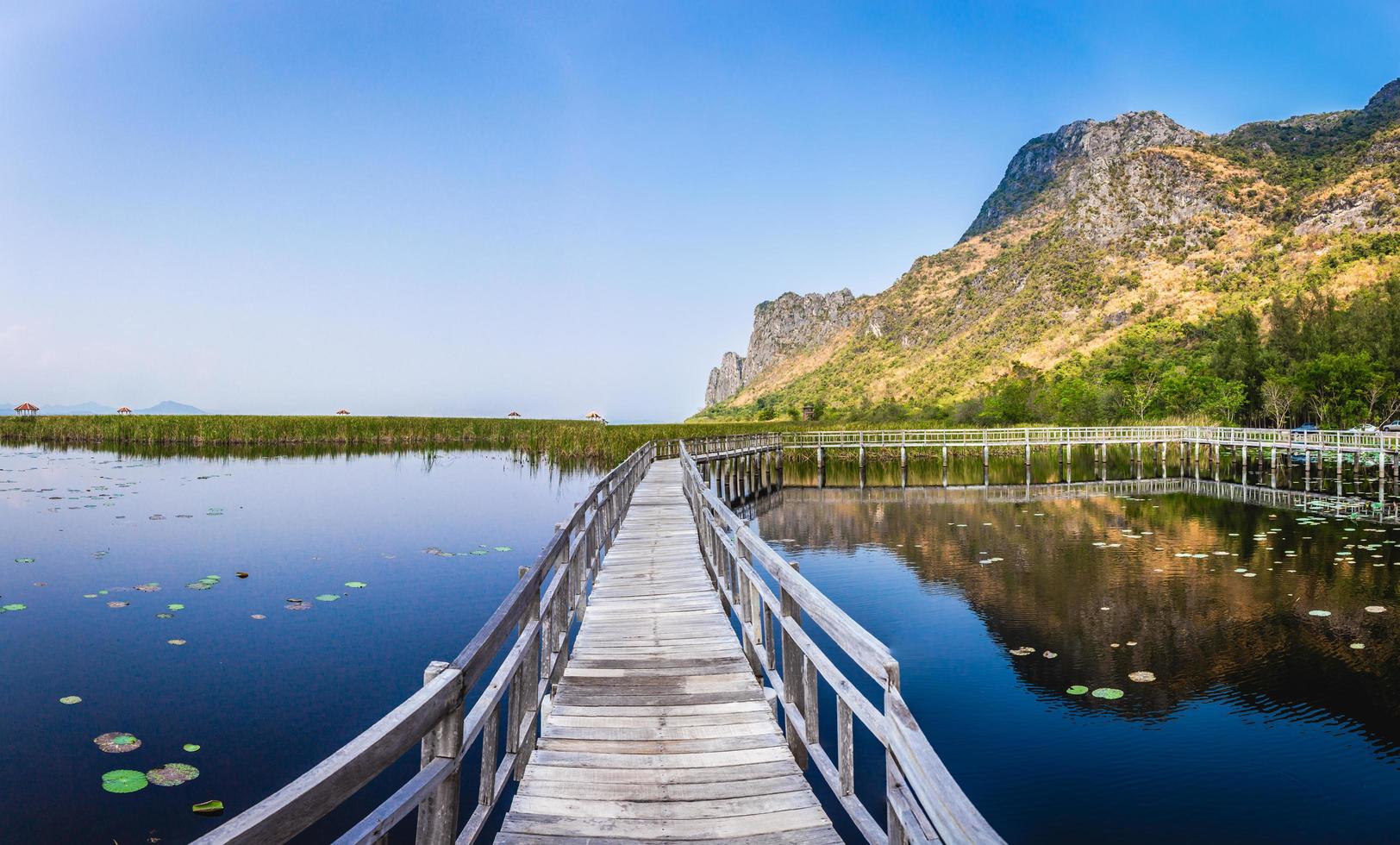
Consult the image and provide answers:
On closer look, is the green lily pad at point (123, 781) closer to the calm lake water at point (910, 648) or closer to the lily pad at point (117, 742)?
the calm lake water at point (910, 648)

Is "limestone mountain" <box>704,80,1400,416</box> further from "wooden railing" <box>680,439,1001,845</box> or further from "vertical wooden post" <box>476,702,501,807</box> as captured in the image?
"vertical wooden post" <box>476,702,501,807</box>

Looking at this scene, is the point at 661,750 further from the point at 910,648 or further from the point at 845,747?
the point at 910,648

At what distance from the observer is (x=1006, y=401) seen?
Result: 74.8 metres

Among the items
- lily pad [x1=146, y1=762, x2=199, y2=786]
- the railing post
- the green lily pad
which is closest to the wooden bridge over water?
the railing post

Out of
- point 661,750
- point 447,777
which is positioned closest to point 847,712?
point 661,750

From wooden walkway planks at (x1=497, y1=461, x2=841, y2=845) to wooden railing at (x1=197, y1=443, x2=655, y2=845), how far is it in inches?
8.1

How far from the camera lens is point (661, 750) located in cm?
495

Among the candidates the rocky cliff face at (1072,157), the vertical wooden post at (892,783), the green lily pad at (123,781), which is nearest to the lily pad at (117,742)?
the green lily pad at (123,781)

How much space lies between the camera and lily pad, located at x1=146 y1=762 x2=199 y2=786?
7344 mm

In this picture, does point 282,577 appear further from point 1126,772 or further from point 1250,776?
point 1250,776

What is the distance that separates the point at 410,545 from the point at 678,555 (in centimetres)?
1043

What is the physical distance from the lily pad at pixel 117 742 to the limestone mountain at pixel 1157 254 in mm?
96514

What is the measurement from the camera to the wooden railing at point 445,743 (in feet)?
6.72

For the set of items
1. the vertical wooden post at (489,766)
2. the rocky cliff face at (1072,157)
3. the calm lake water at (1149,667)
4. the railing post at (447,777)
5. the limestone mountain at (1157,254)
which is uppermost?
the rocky cliff face at (1072,157)
